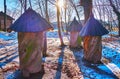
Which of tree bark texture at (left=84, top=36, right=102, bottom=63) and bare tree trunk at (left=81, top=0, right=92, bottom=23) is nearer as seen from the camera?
tree bark texture at (left=84, top=36, right=102, bottom=63)

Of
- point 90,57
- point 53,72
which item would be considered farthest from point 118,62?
point 53,72

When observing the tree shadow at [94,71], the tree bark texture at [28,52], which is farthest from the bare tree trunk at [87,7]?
the tree bark texture at [28,52]

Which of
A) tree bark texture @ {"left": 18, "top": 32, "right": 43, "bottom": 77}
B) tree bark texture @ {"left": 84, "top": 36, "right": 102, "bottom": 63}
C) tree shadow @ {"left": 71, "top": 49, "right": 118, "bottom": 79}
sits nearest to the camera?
tree bark texture @ {"left": 18, "top": 32, "right": 43, "bottom": 77}

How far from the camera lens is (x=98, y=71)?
9867 millimetres

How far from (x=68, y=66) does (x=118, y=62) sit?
3279mm

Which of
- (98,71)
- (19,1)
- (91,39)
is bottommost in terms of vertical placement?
(98,71)

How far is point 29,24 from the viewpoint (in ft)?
27.9

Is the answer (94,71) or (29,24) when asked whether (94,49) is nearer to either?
(94,71)

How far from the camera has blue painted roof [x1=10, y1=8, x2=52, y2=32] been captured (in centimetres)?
838

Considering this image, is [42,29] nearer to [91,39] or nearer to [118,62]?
[91,39]

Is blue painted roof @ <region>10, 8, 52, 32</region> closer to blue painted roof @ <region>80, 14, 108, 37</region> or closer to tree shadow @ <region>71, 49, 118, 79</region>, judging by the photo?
tree shadow @ <region>71, 49, 118, 79</region>

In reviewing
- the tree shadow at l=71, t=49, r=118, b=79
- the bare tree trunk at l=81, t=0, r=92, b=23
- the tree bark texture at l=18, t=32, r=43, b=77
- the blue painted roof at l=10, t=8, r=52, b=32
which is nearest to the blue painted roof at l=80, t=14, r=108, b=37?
the tree shadow at l=71, t=49, r=118, b=79

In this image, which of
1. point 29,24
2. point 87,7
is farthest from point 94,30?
point 87,7

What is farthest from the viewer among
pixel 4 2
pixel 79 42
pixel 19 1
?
pixel 4 2
